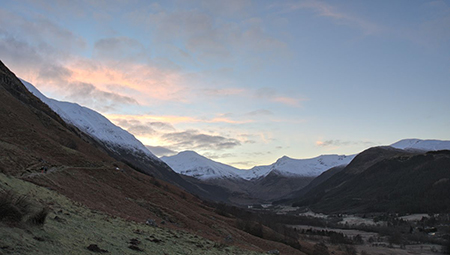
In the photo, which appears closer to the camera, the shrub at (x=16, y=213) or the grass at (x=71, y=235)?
the grass at (x=71, y=235)

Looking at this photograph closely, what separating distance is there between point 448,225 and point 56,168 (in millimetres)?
102020

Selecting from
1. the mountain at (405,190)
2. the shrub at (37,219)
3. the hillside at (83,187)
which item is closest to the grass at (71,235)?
the shrub at (37,219)

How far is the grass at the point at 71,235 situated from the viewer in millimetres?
9398

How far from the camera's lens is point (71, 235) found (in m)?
12.1

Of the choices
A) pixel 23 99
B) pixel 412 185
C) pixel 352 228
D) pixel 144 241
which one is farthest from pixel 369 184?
pixel 144 241

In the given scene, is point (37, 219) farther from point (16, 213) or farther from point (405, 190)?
point (405, 190)

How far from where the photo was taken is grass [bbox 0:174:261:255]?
940cm

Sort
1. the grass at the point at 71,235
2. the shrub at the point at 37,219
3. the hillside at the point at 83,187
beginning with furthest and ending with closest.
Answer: the hillside at the point at 83,187, the shrub at the point at 37,219, the grass at the point at 71,235

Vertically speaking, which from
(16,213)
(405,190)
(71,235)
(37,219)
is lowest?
(405,190)

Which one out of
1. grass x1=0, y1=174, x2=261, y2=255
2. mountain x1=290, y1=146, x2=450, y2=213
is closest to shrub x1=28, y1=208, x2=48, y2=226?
grass x1=0, y1=174, x2=261, y2=255

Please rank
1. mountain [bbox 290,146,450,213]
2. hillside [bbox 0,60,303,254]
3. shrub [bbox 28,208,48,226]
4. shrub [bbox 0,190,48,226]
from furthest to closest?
mountain [bbox 290,146,450,213] → hillside [bbox 0,60,303,254] → shrub [bbox 28,208,48,226] → shrub [bbox 0,190,48,226]

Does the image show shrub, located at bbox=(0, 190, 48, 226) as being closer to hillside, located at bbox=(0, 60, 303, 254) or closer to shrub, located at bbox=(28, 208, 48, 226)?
shrub, located at bbox=(28, 208, 48, 226)

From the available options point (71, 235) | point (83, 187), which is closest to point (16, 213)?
point (71, 235)

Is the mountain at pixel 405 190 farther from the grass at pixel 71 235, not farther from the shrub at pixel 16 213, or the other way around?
the shrub at pixel 16 213
